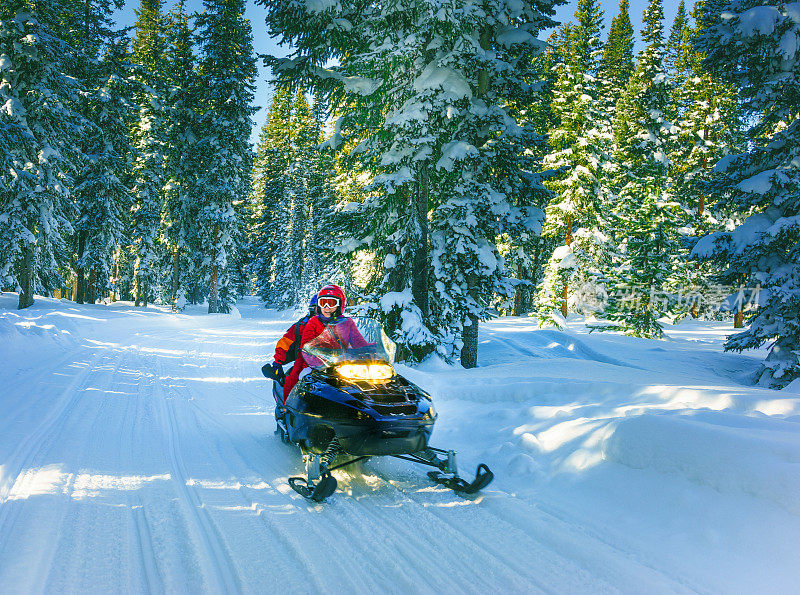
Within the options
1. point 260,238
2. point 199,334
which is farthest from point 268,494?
point 260,238

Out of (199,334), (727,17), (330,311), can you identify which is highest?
(727,17)

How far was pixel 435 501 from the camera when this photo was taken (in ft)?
14.4

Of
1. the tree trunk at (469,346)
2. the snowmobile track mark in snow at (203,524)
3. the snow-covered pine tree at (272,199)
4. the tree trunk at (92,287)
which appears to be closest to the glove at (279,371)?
the snowmobile track mark in snow at (203,524)

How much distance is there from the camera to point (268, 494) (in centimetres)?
438

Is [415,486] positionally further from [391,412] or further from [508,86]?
[508,86]

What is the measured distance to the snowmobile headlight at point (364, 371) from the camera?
194 inches

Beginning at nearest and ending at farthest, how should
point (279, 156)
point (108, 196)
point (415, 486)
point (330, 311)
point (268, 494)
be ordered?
point (268, 494) → point (415, 486) → point (330, 311) → point (108, 196) → point (279, 156)

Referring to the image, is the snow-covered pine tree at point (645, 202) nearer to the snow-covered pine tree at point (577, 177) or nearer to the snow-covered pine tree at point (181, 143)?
the snow-covered pine tree at point (577, 177)

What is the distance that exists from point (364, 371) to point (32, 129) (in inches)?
918

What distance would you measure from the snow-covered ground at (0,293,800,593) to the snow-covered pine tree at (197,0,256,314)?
2211 cm

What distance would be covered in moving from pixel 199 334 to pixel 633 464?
18880mm

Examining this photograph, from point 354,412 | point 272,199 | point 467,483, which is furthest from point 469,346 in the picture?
point 272,199

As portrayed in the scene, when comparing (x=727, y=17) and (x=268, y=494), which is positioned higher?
(x=727, y=17)

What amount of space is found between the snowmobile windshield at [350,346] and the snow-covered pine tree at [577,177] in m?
18.9
